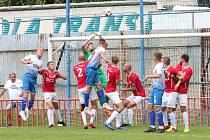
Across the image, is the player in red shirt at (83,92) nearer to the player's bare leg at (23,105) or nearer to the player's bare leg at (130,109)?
the player's bare leg at (130,109)

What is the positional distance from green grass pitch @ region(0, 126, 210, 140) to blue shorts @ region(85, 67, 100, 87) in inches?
55.5

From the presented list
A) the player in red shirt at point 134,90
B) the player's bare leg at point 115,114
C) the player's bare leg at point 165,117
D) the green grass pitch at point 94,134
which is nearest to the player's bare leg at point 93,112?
the green grass pitch at point 94,134

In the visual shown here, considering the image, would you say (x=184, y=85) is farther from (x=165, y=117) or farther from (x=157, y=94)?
(x=165, y=117)

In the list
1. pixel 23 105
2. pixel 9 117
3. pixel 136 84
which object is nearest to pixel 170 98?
pixel 136 84

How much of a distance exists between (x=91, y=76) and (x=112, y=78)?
0.65m

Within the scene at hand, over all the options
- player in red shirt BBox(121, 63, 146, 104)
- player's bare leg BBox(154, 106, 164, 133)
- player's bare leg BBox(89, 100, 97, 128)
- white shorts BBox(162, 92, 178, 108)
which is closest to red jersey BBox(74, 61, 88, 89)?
player's bare leg BBox(89, 100, 97, 128)

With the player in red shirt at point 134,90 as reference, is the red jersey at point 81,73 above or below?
above

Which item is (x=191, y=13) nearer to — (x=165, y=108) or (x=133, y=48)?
(x=133, y=48)

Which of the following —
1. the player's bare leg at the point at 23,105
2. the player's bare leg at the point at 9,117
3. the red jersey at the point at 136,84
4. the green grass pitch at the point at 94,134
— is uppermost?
the red jersey at the point at 136,84

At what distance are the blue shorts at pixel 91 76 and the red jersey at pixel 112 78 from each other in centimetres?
38

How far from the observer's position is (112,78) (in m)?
23.3

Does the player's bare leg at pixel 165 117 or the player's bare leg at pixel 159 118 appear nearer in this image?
the player's bare leg at pixel 159 118

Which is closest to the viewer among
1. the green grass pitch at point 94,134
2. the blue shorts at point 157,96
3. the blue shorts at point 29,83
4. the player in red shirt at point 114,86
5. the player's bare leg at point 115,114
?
the green grass pitch at point 94,134

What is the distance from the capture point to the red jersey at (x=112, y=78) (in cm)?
2322
